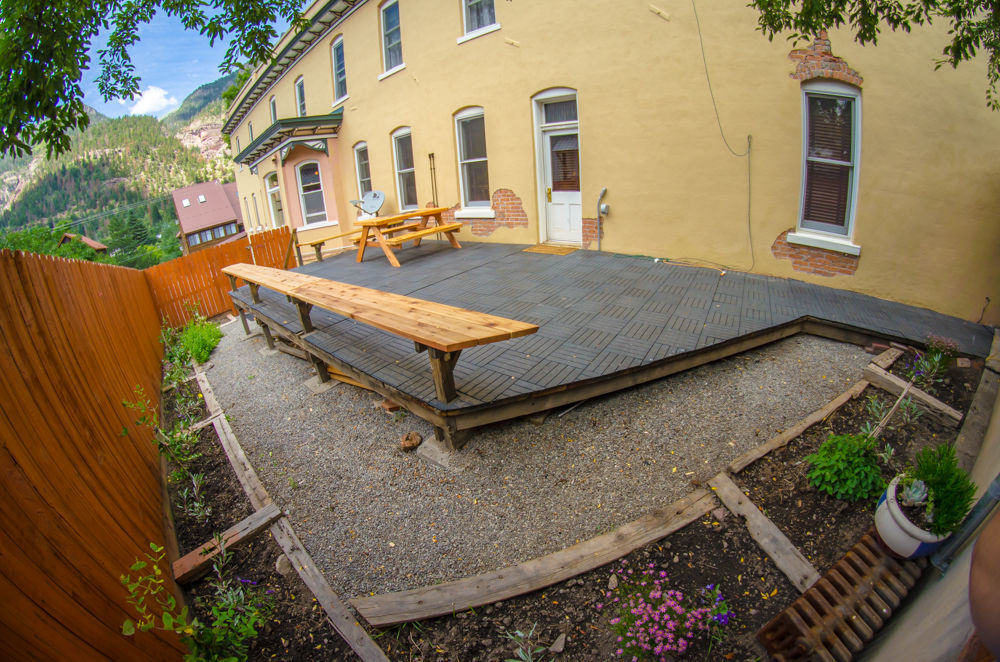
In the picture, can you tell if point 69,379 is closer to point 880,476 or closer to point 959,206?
point 880,476

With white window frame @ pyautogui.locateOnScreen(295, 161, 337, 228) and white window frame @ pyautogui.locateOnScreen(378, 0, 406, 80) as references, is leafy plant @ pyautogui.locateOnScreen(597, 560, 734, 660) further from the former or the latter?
white window frame @ pyautogui.locateOnScreen(295, 161, 337, 228)

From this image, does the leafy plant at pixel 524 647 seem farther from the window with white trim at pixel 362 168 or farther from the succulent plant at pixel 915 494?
the window with white trim at pixel 362 168

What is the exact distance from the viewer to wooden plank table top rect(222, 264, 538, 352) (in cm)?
312

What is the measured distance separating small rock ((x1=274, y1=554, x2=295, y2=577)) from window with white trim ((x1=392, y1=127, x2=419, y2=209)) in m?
9.56

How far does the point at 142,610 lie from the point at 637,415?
3222 millimetres

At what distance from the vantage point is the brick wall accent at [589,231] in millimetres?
7959

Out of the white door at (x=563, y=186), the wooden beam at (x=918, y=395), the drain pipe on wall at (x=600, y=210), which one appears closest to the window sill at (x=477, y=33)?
the white door at (x=563, y=186)

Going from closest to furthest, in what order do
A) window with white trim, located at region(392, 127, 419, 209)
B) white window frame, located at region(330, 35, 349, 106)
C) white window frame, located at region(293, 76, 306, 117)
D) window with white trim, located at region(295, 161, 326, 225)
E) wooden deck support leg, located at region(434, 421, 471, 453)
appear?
wooden deck support leg, located at region(434, 421, 471, 453) → window with white trim, located at region(392, 127, 419, 209) → white window frame, located at region(330, 35, 349, 106) → window with white trim, located at region(295, 161, 326, 225) → white window frame, located at region(293, 76, 306, 117)

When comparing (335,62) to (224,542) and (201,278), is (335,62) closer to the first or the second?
(201,278)

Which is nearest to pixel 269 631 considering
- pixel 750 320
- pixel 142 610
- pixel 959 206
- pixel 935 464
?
pixel 142 610

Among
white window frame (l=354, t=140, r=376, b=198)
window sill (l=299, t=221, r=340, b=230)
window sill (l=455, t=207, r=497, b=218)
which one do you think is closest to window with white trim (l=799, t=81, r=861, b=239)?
window sill (l=455, t=207, r=497, b=218)

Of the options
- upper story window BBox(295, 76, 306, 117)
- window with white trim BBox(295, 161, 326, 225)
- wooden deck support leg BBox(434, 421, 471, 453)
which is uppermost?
upper story window BBox(295, 76, 306, 117)

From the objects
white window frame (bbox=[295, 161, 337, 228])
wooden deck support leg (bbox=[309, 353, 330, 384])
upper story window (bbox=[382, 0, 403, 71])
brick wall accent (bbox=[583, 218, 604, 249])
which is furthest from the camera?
white window frame (bbox=[295, 161, 337, 228])

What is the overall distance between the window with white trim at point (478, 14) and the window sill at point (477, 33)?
120mm
